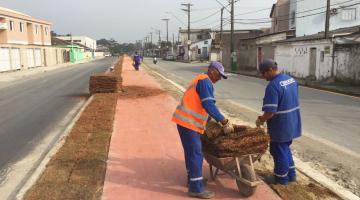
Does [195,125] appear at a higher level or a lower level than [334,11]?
lower

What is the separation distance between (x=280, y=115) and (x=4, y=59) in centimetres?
3923

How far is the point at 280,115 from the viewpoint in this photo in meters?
5.88

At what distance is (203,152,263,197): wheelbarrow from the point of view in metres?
5.50

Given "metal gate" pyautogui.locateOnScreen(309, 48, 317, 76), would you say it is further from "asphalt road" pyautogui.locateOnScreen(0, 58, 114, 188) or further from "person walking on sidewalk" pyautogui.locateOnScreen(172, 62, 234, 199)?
"person walking on sidewalk" pyautogui.locateOnScreen(172, 62, 234, 199)

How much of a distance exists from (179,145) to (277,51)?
26.4 meters

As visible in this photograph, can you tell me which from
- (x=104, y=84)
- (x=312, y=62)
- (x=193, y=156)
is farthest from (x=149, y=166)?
(x=312, y=62)

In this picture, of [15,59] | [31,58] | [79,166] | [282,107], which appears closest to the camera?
[282,107]

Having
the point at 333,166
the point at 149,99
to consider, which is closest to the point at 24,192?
the point at 333,166

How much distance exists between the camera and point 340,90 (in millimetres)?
19906

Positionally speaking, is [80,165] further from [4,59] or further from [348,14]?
[348,14]

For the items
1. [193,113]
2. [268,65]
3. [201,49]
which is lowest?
[201,49]

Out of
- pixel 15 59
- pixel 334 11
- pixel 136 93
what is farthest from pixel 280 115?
pixel 15 59

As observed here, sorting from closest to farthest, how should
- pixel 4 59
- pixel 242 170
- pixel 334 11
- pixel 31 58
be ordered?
pixel 242 170 < pixel 4 59 < pixel 334 11 < pixel 31 58

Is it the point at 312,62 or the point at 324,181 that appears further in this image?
the point at 312,62
